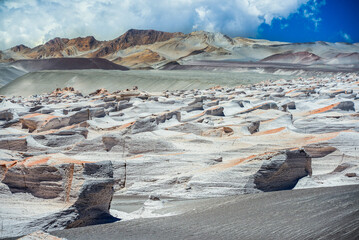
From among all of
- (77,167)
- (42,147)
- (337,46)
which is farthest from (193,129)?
(337,46)

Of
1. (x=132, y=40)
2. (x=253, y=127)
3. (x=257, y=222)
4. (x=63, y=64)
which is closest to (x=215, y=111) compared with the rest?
(x=253, y=127)

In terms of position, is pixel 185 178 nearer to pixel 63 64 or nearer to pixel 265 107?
pixel 265 107

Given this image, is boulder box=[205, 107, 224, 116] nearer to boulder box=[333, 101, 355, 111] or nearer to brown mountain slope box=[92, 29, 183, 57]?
boulder box=[333, 101, 355, 111]

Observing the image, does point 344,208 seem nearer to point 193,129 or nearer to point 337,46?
point 193,129

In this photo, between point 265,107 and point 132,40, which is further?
point 132,40

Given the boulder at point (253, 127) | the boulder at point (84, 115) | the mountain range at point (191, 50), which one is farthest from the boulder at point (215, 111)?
the mountain range at point (191, 50)

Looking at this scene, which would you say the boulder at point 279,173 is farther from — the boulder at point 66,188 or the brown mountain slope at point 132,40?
the brown mountain slope at point 132,40
